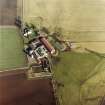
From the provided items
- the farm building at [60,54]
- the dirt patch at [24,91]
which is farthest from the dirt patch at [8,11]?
the dirt patch at [24,91]

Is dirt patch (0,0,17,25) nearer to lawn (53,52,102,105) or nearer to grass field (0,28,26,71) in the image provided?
grass field (0,28,26,71)

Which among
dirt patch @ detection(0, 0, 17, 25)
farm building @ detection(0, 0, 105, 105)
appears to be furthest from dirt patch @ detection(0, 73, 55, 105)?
dirt patch @ detection(0, 0, 17, 25)

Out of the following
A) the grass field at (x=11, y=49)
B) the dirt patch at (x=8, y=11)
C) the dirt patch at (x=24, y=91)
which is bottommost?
the dirt patch at (x=24, y=91)

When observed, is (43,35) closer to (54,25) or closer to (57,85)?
(54,25)

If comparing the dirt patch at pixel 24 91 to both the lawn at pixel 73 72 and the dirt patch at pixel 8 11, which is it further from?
the dirt patch at pixel 8 11

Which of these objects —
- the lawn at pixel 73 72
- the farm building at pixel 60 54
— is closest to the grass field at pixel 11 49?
the farm building at pixel 60 54

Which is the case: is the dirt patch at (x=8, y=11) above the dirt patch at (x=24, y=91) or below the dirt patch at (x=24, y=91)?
above

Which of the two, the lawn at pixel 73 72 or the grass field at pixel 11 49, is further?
the lawn at pixel 73 72

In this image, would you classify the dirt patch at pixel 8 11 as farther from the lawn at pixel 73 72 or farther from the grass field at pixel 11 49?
the lawn at pixel 73 72

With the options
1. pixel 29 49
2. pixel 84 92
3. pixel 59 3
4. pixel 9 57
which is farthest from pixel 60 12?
pixel 84 92
